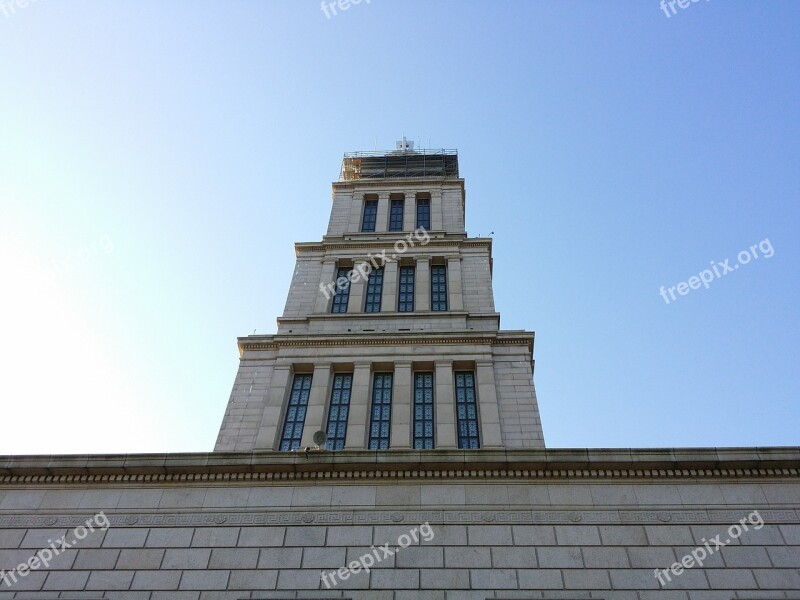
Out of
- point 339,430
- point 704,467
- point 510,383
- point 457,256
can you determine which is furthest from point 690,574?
point 457,256

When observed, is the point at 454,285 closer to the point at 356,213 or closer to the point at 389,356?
the point at 389,356

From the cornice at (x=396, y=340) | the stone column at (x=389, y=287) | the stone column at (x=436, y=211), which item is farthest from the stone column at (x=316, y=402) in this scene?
the stone column at (x=436, y=211)

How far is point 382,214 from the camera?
31.1 meters

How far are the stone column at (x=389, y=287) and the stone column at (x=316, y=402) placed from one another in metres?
4.09

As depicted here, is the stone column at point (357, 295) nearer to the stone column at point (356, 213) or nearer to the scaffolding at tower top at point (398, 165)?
the stone column at point (356, 213)

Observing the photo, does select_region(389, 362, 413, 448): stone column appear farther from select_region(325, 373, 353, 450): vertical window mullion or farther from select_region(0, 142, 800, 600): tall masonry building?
select_region(325, 373, 353, 450): vertical window mullion

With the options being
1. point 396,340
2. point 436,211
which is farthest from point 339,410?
point 436,211

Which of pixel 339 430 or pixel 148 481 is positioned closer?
pixel 148 481

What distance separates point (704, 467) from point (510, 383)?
7.66 m

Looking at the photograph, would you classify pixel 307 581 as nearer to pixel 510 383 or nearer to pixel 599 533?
pixel 599 533

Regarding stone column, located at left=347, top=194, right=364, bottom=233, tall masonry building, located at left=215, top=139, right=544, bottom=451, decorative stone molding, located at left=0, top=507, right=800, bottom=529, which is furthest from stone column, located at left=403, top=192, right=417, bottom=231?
decorative stone molding, located at left=0, top=507, right=800, bottom=529

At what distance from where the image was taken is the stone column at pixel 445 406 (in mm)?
19484

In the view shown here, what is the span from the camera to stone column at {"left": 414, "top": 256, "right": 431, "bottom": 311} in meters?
25.3

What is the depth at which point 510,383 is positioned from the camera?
21625 millimetres
